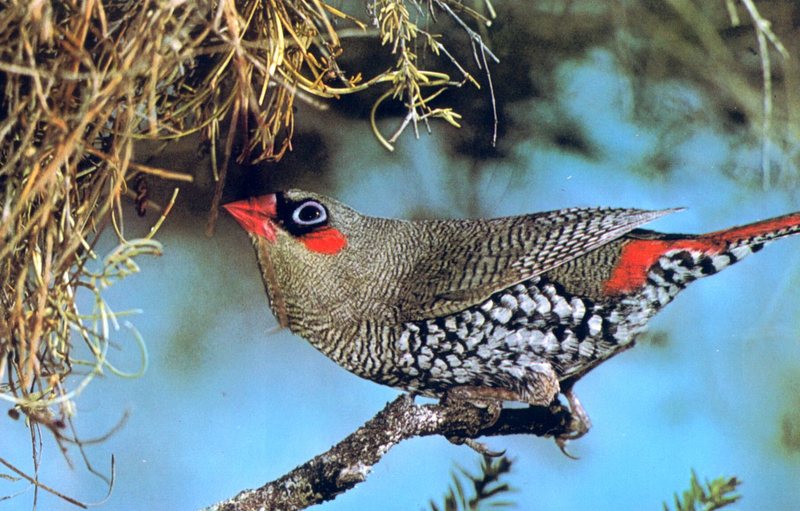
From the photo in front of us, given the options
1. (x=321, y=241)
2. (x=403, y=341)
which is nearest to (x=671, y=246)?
(x=403, y=341)

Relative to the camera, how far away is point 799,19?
1.64 metres

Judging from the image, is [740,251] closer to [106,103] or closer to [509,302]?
[509,302]

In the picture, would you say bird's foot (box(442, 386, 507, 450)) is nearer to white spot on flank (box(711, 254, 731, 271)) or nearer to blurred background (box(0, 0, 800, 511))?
blurred background (box(0, 0, 800, 511))

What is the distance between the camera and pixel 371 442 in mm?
1704

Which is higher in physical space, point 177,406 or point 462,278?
point 462,278

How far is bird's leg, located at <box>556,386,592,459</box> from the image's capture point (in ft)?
5.49

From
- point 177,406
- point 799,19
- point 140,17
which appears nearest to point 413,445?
point 177,406

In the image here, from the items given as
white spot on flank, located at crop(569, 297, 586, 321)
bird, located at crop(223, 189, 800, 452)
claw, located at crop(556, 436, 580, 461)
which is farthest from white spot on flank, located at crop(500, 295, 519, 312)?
claw, located at crop(556, 436, 580, 461)

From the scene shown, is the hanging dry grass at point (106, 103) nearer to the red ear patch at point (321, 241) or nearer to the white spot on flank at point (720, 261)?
the red ear patch at point (321, 241)

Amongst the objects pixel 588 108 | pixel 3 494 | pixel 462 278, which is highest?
pixel 588 108

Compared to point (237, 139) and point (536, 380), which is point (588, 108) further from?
point (237, 139)

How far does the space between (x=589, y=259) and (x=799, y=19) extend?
1.99 feet

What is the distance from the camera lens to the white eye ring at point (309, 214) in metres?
1.72

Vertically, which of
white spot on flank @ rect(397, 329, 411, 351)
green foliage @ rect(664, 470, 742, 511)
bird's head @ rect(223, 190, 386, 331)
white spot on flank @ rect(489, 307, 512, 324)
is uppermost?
bird's head @ rect(223, 190, 386, 331)
